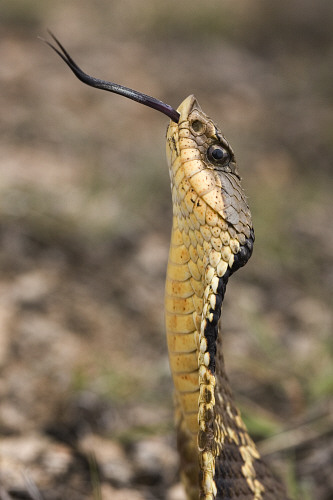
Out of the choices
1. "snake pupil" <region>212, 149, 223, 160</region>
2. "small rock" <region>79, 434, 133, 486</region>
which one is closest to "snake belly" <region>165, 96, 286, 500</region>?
"snake pupil" <region>212, 149, 223, 160</region>

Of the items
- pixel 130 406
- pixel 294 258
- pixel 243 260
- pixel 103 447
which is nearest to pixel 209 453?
pixel 243 260

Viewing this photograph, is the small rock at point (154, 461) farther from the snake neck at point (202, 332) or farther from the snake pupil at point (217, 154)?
the snake pupil at point (217, 154)

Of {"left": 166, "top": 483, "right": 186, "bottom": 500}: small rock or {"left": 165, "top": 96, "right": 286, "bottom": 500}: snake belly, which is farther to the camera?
{"left": 166, "top": 483, "right": 186, "bottom": 500}: small rock

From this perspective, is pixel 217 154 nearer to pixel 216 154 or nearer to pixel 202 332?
pixel 216 154

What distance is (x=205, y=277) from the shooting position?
159cm

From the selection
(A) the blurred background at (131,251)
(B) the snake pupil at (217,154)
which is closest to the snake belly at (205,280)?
(B) the snake pupil at (217,154)

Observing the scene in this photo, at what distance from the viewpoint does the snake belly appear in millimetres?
1558

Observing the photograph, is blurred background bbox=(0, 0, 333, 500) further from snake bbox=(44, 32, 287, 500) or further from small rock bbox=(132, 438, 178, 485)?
snake bbox=(44, 32, 287, 500)

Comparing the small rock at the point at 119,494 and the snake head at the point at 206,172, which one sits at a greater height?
the snake head at the point at 206,172

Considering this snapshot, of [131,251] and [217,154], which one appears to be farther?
[131,251]

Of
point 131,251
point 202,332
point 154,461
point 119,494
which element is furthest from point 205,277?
point 131,251

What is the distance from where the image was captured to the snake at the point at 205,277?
1.56 m

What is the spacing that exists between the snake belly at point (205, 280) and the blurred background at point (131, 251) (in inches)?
29.1

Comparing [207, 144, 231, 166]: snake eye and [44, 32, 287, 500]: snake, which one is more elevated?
[207, 144, 231, 166]: snake eye
